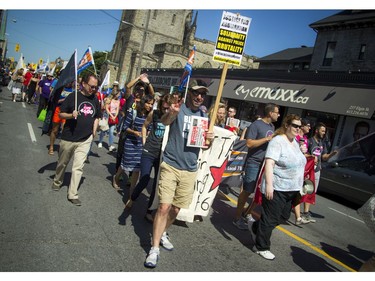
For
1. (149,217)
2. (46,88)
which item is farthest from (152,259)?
(46,88)

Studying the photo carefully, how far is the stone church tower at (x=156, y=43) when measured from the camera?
52.2m

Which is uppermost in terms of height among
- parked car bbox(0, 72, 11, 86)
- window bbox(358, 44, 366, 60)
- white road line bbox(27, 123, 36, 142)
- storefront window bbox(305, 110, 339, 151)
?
window bbox(358, 44, 366, 60)

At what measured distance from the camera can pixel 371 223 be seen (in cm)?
361

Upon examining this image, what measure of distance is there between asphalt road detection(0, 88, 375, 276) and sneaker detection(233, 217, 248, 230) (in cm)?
10

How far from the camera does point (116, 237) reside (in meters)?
3.95

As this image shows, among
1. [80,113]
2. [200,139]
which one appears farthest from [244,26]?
[80,113]

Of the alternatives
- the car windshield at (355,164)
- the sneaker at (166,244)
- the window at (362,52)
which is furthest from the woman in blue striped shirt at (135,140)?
the window at (362,52)

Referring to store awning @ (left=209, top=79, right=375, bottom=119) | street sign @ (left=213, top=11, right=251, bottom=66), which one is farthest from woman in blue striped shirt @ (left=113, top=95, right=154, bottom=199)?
store awning @ (left=209, top=79, right=375, bottom=119)

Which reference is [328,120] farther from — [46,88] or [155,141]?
[155,141]

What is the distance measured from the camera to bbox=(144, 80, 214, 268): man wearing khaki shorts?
349 cm

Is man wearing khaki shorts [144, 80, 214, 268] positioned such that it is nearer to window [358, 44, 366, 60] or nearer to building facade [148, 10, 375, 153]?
building facade [148, 10, 375, 153]

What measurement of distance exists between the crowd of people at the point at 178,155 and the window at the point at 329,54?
20581mm

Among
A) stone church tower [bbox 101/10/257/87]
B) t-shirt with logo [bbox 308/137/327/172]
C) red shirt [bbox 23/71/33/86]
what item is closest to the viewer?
t-shirt with logo [bbox 308/137/327/172]
